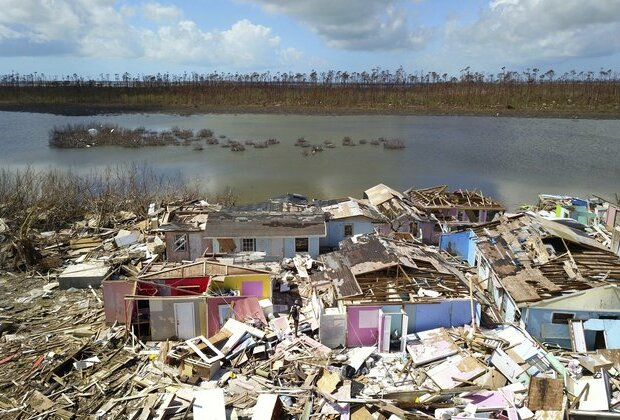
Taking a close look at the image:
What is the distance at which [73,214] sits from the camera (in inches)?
1298

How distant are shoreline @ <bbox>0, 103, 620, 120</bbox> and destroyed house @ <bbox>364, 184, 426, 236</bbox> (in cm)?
6168

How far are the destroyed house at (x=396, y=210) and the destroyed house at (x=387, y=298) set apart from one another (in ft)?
24.6

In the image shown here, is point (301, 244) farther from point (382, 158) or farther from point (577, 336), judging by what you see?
point (382, 158)

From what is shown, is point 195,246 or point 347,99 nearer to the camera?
point 195,246

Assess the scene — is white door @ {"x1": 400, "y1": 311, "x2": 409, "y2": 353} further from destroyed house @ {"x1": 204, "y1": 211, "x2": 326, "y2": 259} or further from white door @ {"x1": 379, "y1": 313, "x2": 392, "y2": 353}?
destroyed house @ {"x1": 204, "y1": 211, "x2": 326, "y2": 259}

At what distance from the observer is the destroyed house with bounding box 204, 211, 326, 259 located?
2430 centimetres

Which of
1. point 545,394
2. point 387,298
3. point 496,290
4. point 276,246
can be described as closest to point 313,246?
point 276,246

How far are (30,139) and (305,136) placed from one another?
3822 cm

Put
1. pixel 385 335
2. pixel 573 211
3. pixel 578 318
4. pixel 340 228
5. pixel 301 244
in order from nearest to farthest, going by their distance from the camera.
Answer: pixel 385 335
pixel 578 318
pixel 301 244
pixel 340 228
pixel 573 211

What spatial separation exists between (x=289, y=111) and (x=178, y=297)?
3169 inches

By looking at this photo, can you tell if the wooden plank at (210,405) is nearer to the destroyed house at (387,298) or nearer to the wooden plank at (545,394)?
the destroyed house at (387,298)

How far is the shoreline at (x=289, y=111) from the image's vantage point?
87500mm

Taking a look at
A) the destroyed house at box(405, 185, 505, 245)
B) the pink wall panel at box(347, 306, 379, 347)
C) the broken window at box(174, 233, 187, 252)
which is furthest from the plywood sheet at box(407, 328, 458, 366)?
the broken window at box(174, 233, 187, 252)

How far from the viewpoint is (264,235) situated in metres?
24.4
